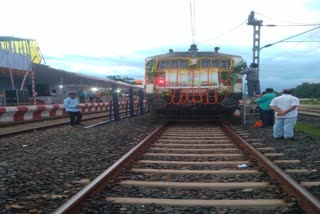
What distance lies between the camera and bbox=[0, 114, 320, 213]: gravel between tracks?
4549mm

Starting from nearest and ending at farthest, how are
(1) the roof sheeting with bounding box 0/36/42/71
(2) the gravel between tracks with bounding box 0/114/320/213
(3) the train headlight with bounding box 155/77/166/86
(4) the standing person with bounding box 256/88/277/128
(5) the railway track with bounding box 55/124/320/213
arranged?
(5) the railway track with bounding box 55/124/320/213
(2) the gravel between tracks with bounding box 0/114/320/213
(4) the standing person with bounding box 256/88/277/128
(3) the train headlight with bounding box 155/77/166/86
(1) the roof sheeting with bounding box 0/36/42/71

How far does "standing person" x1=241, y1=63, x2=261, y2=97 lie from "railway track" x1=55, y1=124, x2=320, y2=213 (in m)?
7.08

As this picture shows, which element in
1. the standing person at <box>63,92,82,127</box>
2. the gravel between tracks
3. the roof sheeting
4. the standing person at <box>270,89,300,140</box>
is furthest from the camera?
the roof sheeting

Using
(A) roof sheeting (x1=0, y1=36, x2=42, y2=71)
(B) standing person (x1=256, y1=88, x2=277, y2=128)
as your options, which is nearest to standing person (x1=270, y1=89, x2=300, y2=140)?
(B) standing person (x1=256, y1=88, x2=277, y2=128)

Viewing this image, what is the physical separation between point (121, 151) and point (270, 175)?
3.52 metres

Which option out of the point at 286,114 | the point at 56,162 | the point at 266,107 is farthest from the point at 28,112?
the point at 286,114

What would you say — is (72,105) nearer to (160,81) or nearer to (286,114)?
(160,81)

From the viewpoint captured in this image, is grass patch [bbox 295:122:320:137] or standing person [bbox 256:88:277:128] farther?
standing person [bbox 256:88:277:128]

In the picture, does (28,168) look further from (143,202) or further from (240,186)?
(240,186)

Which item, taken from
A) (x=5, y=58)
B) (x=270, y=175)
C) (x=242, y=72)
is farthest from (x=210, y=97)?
(x=5, y=58)

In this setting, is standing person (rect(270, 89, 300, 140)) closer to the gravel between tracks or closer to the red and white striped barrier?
the gravel between tracks

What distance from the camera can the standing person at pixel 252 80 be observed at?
563 inches

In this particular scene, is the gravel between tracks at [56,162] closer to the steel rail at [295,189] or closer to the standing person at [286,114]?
the standing person at [286,114]

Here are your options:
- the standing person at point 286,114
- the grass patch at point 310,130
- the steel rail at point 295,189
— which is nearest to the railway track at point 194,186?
the steel rail at point 295,189
